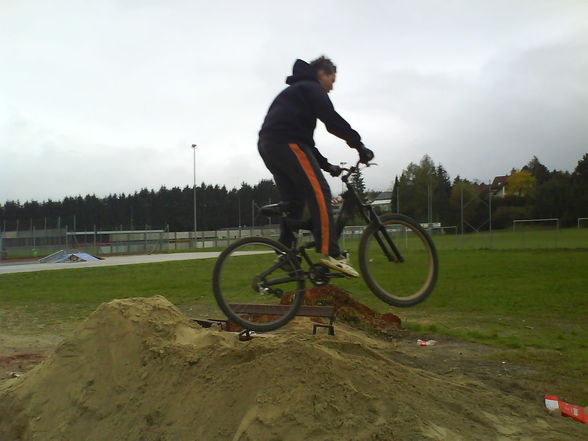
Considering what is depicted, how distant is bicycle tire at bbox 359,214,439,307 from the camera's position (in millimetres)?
5102

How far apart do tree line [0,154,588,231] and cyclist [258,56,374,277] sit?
0.59 m

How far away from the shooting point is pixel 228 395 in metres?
5.35

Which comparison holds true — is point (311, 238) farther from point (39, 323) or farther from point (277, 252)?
A: point (39, 323)

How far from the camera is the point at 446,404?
5.43 meters

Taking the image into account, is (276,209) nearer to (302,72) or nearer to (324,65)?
(302,72)

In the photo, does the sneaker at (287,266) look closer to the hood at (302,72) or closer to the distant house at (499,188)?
the hood at (302,72)

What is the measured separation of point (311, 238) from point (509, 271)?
61.7 ft

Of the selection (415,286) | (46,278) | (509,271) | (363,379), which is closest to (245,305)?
(363,379)

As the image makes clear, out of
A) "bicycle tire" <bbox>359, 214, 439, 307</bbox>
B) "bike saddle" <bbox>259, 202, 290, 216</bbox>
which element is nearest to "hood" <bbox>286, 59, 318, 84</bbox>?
"bike saddle" <bbox>259, 202, 290, 216</bbox>

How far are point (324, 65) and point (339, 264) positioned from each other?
6.53 ft

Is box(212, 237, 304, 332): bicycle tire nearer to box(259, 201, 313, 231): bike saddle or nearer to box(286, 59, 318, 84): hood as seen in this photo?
box(259, 201, 313, 231): bike saddle

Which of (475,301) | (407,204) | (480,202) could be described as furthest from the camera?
(480,202)

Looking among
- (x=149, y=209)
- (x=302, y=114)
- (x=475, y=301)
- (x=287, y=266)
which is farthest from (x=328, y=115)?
(x=149, y=209)

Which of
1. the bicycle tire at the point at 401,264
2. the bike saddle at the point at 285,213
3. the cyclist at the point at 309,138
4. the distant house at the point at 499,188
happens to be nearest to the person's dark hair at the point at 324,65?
the cyclist at the point at 309,138
